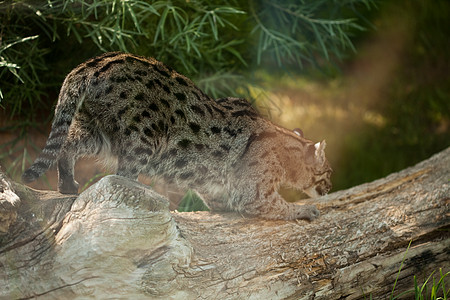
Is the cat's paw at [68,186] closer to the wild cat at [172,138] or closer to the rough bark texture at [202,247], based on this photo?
the wild cat at [172,138]

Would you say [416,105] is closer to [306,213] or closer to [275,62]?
[275,62]

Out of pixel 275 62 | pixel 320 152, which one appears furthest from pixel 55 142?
pixel 275 62

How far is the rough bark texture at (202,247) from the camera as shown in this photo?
3.07 metres

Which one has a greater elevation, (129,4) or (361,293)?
(129,4)

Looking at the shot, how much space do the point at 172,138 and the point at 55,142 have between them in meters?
0.82

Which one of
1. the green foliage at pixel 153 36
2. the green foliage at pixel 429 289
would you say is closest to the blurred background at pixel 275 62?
the green foliage at pixel 153 36

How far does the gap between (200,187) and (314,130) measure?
451 centimetres

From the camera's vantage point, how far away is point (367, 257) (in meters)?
3.87

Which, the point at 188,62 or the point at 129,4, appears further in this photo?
the point at 188,62

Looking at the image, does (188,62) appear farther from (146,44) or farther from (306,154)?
(306,154)

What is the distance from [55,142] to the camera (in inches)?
146

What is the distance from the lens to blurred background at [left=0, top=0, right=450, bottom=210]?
4.88 metres

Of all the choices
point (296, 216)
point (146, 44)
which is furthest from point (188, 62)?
point (296, 216)

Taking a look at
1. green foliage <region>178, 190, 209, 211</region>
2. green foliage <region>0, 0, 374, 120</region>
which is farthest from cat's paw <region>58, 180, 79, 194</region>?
green foliage <region>178, 190, 209, 211</region>
